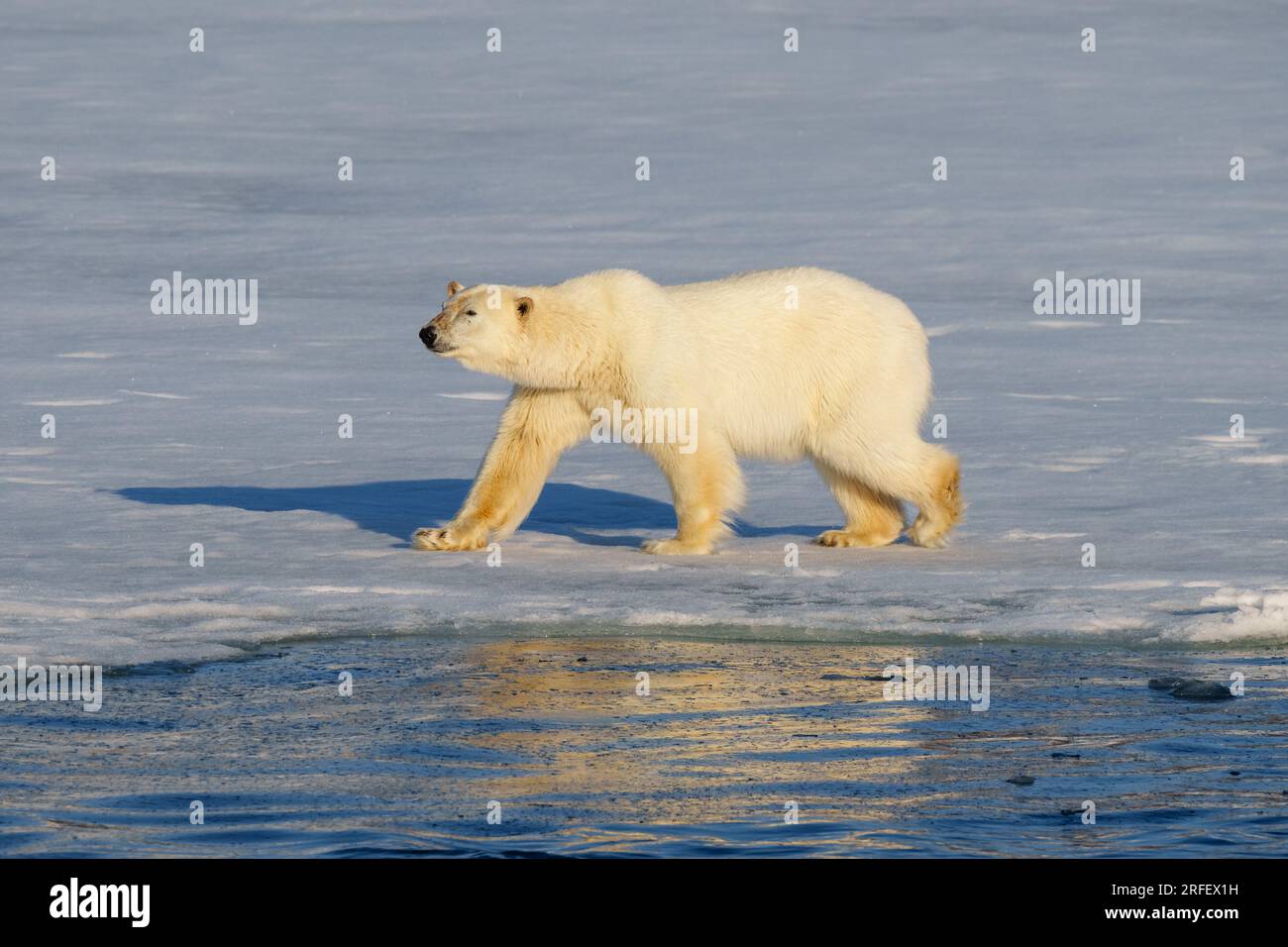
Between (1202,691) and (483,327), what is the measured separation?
3.01 meters

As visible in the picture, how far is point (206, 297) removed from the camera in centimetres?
1456

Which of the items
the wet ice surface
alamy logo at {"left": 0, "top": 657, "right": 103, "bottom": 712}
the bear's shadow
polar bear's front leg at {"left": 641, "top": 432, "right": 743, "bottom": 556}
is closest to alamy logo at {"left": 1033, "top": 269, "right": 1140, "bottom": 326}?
the bear's shadow

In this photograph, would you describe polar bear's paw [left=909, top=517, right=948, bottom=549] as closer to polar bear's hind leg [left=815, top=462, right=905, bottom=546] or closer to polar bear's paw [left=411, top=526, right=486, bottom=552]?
polar bear's hind leg [left=815, top=462, right=905, bottom=546]

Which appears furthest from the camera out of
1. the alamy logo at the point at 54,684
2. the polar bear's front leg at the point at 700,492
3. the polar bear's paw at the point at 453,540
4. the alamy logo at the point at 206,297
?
the alamy logo at the point at 206,297

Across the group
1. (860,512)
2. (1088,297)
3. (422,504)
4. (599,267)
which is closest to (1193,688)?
(860,512)

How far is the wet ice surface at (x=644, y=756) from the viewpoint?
4074 mm

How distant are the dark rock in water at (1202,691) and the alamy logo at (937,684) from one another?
544mm

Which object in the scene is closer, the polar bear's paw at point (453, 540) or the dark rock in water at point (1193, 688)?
the dark rock in water at point (1193, 688)

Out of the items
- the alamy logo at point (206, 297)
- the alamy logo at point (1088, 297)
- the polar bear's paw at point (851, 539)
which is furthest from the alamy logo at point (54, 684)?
the alamy logo at point (1088, 297)

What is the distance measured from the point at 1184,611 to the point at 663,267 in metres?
9.30

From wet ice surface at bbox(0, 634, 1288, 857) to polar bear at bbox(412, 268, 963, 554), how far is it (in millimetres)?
1384

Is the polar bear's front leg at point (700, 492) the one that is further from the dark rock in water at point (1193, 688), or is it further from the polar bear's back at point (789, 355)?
the dark rock in water at point (1193, 688)

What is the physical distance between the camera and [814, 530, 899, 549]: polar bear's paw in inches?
303
